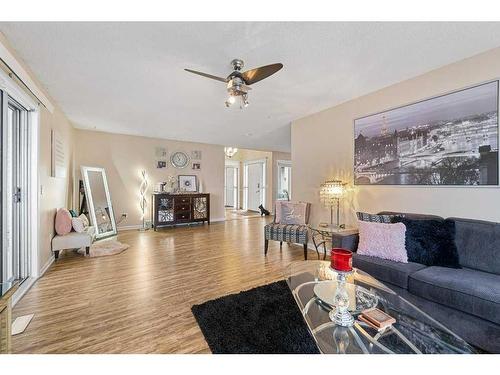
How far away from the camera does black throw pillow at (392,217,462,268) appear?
1904 millimetres

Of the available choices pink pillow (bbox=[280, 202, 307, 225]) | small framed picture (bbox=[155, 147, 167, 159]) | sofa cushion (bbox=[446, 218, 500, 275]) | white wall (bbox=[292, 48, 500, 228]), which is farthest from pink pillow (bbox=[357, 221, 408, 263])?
small framed picture (bbox=[155, 147, 167, 159])

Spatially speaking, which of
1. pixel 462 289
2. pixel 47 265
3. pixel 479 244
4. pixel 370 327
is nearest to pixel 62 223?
pixel 47 265

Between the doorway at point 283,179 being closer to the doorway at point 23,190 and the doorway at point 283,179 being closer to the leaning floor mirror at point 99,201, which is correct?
the leaning floor mirror at point 99,201

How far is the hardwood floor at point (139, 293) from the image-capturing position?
4.99 feet

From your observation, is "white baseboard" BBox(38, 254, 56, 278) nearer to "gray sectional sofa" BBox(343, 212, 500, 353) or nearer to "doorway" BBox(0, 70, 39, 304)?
"doorway" BBox(0, 70, 39, 304)

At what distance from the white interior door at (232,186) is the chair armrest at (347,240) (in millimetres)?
7233

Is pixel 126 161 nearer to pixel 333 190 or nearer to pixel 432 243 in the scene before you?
pixel 333 190

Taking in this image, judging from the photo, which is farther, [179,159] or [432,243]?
[179,159]

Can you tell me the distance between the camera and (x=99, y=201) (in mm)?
4637

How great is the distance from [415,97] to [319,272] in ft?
7.46

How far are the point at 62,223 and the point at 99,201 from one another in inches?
59.9

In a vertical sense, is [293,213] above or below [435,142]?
below

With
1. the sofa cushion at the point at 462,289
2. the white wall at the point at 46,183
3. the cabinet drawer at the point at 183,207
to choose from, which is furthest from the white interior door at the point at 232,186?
the sofa cushion at the point at 462,289
